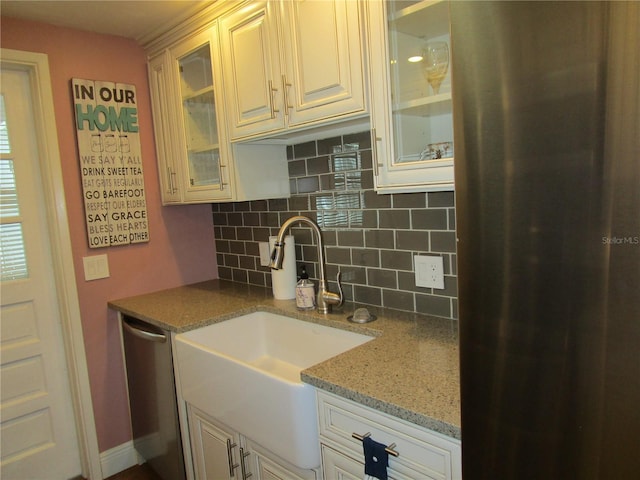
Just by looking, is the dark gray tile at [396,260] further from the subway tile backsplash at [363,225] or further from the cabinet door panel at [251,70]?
the cabinet door panel at [251,70]

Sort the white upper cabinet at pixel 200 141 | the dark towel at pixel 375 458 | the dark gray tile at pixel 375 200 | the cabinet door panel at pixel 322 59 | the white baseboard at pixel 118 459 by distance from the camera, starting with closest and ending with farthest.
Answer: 1. the dark towel at pixel 375 458
2. the cabinet door panel at pixel 322 59
3. the dark gray tile at pixel 375 200
4. the white upper cabinet at pixel 200 141
5. the white baseboard at pixel 118 459

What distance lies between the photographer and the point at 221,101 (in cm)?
189

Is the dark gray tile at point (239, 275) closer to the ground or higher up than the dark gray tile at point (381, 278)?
closer to the ground

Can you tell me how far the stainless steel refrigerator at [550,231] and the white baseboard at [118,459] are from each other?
2.36m

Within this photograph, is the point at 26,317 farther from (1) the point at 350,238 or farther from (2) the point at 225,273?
(1) the point at 350,238

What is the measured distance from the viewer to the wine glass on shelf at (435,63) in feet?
4.00

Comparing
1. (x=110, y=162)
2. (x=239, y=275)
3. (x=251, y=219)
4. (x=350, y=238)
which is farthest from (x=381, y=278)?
(x=110, y=162)

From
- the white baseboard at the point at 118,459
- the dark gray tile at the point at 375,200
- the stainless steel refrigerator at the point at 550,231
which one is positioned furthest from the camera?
the white baseboard at the point at 118,459

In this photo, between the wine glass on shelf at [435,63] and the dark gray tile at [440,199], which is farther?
the dark gray tile at [440,199]

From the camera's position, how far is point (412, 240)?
5.34 feet

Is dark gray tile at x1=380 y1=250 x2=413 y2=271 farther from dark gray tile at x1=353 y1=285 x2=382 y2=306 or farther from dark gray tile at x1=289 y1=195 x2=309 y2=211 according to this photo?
dark gray tile at x1=289 y1=195 x2=309 y2=211

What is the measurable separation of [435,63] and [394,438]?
1.03 metres

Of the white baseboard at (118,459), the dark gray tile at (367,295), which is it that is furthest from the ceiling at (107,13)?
the white baseboard at (118,459)

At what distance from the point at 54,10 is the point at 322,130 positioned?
1332 millimetres
